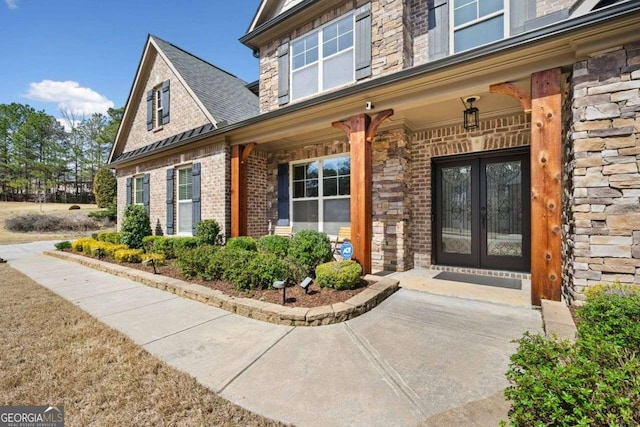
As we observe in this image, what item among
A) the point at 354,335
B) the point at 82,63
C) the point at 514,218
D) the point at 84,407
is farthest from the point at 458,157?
the point at 82,63

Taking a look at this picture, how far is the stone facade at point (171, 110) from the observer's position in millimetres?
8812

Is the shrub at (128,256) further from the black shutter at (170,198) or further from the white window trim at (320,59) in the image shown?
the white window trim at (320,59)

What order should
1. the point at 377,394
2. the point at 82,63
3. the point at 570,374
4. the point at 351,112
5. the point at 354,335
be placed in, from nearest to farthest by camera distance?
1. the point at 570,374
2. the point at 377,394
3. the point at 354,335
4. the point at 351,112
5. the point at 82,63

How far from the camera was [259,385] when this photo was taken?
7.24ft

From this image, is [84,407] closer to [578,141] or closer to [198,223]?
[578,141]

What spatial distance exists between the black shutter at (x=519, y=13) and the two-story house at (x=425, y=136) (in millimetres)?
20

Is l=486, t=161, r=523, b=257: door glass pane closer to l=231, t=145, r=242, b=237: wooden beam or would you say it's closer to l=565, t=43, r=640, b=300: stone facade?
l=565, t=43, r=640, b=300: stone facade

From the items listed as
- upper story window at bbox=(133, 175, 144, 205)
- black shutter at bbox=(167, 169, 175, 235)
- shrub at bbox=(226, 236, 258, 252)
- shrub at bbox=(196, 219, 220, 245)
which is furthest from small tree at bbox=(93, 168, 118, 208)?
shrub at bbox=(226, 236, 258, 252)

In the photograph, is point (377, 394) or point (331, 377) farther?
point (331, 377)

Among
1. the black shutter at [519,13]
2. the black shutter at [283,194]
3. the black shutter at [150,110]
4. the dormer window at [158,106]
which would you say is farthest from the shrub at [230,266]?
the black shutter at [150,110]

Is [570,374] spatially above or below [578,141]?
below

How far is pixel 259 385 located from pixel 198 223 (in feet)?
19.7

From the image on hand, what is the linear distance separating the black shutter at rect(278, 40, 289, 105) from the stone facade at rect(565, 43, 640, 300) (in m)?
5.82

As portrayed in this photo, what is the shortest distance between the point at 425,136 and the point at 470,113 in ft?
4.08
